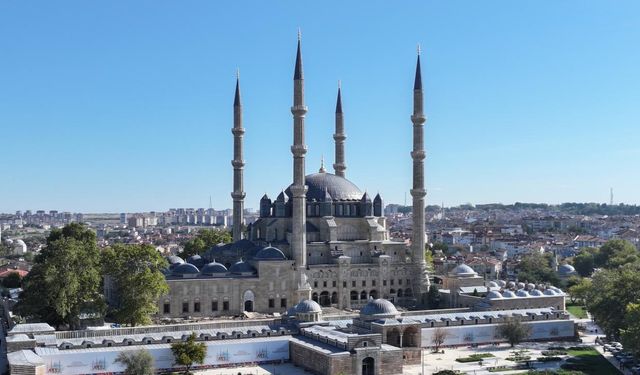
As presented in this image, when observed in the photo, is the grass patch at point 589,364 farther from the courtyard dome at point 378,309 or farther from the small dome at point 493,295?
the courtyard dome at point 378,309

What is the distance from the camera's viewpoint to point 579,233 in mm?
116188

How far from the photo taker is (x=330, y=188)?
4650 centimetres

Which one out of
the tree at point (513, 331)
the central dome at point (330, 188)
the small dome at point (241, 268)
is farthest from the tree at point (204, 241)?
the tree at point (513, 331)

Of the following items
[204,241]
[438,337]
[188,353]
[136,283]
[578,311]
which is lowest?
[578,311]

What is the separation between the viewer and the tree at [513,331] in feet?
111

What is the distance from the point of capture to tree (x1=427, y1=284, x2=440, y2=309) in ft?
142

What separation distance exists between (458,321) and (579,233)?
87291mm

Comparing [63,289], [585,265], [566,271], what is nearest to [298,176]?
[63,289]

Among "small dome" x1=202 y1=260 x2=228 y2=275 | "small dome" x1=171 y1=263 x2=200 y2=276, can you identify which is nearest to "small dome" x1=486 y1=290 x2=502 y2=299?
"small dome" x1=202 y1=260 x2=228 y2=275

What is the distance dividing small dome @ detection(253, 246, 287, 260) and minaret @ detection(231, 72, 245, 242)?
282 inches

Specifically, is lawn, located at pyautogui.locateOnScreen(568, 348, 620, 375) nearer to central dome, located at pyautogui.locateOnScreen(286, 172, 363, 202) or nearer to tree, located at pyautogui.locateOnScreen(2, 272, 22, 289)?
central dome, located at pyautogui.locateOnScreen(286, 172, 363, 202)

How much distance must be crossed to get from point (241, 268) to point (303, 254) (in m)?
3.34

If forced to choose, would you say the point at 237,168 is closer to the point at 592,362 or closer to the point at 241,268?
the point at 241,268

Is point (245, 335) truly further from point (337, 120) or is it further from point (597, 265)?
point (597, 265)
